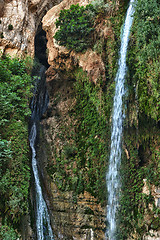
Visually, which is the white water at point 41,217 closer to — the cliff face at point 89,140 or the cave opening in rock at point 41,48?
the cliff face at point 89,140

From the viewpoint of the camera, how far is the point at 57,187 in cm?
998

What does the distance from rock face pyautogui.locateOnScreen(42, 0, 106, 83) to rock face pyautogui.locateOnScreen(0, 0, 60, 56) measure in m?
1.75

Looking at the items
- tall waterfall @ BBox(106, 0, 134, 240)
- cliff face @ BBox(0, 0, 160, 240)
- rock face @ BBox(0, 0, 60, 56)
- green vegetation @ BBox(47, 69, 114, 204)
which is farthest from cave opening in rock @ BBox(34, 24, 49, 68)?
tall waterfall @ BBox(106, 0, 134, 240)

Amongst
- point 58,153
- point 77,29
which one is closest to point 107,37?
point 77,29

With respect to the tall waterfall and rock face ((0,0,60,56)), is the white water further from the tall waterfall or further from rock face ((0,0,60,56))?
rock face ((0,0,60,56))

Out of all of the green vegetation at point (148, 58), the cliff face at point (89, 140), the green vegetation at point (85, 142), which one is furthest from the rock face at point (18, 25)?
the green vegetation at point (148, 58)

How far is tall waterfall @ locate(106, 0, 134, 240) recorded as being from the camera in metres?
8.20

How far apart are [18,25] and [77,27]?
5.11 meters

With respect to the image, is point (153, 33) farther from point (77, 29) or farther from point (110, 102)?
point (77, 29)

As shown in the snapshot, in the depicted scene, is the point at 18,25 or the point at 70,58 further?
the point at 18,25

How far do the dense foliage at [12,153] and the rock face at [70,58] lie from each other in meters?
2.39

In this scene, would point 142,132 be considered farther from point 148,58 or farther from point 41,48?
point 41,48

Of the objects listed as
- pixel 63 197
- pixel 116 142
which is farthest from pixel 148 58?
pixel 63 197

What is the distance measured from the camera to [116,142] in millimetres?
8703
